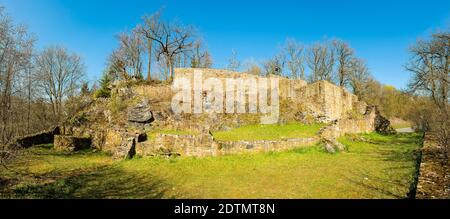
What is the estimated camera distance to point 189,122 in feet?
65.7

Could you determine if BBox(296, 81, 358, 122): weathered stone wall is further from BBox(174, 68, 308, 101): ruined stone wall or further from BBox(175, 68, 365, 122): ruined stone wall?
BBox(174, 68, 308, 101): ruined stone wall

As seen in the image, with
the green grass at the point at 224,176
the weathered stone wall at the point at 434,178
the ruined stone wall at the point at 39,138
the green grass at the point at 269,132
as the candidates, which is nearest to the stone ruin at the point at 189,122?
the ruined stone wall at the point at 39,138

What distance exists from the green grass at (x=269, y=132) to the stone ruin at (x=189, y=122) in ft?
3.85

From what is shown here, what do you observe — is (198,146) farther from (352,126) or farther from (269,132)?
(352,126)

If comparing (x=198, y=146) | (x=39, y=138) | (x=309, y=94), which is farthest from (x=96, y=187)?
(x=309, y=94)

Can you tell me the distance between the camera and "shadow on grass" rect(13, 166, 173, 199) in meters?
8.22

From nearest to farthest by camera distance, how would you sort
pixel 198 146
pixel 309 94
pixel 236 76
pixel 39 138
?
pixel 198 146 → pixel 39 138 → pixel 309 94 → pixel 236 76

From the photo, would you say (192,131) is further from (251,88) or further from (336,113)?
(336,113)

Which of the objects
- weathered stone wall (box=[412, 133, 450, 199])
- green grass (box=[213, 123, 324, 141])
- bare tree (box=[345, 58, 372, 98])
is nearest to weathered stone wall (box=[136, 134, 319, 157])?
green grass (box=[213, 123, 324, 141])

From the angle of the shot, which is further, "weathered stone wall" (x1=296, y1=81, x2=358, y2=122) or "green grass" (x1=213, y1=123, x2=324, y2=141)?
"weathered stone wall" (x1=296, y1=81, x2=358, y2=122)

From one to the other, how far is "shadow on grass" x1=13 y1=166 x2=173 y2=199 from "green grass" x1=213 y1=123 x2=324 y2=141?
7.53 metres

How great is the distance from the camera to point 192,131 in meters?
17.6

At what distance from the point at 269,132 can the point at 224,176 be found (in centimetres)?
911
